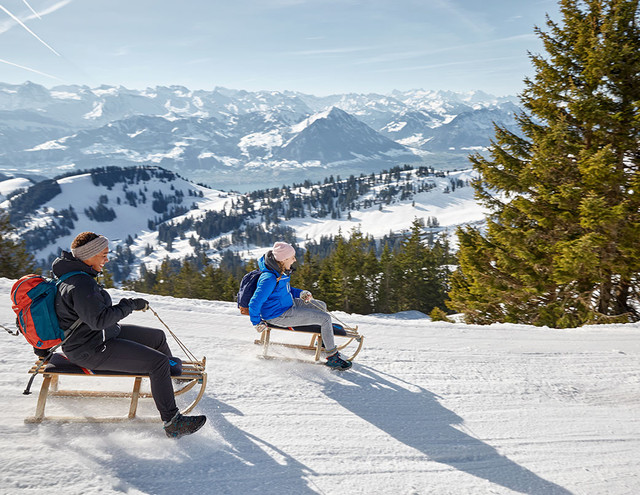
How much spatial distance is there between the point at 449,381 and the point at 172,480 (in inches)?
176

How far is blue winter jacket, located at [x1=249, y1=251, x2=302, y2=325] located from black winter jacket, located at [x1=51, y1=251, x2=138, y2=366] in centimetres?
200

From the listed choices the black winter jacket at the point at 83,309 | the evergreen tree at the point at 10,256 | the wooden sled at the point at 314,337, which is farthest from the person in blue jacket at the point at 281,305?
the evergreen tree at the point at 10,256

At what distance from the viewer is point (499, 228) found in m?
13.4

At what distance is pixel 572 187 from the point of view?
1091 centimetres

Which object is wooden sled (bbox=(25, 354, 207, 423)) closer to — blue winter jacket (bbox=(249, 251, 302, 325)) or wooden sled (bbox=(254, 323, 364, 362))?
blue winter jacket (bbox=(249, 251, 302, 325))

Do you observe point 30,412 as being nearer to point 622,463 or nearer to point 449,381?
point 449,381

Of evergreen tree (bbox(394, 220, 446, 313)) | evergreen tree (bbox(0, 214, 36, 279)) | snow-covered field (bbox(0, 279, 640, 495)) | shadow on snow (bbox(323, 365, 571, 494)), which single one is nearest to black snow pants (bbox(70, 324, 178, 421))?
snow-covered field (bbox(0, 279, 640, 495))

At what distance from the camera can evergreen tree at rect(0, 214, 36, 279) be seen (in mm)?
23266

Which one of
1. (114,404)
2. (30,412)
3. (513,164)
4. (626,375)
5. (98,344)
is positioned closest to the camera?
(98,344)

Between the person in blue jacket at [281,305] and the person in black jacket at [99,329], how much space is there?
71.4 inches

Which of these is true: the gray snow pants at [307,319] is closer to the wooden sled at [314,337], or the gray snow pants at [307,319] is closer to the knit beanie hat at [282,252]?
the wooden sled at [314,337]

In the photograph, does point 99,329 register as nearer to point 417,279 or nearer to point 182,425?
point 182,425

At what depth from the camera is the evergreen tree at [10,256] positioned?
23.3m

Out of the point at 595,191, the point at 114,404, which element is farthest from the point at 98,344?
the point at 595,191
